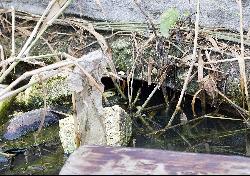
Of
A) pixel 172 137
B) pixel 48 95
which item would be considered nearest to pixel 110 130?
pixel 172 137

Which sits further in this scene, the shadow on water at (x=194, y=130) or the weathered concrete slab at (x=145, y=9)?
the weathered concrete slab at (x=145, y=9)

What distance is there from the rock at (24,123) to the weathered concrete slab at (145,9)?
0.88 meters

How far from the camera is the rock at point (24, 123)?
2889mm

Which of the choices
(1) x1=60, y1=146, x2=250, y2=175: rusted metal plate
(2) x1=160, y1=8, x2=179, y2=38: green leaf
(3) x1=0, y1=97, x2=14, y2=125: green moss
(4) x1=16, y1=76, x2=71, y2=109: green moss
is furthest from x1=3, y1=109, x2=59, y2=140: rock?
(1) x1=60, y1=146, x2=250, y2=175: rusted metal plate

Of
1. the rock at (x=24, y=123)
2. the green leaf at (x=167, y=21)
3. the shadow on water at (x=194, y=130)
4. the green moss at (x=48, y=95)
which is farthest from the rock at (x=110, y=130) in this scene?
the green moss at (x=48, y=95)

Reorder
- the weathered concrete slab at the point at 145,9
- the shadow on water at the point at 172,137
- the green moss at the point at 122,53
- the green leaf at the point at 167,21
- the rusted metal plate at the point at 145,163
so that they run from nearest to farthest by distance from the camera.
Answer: the rusted metal plate at the point at 145,163 < the shadow on water at the point at 172,137 < the green leaf at the point at 167,21 < the weathered concrete slab at the point at 145,9 < the green moss at the point at 122,53

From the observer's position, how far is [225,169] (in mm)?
1307

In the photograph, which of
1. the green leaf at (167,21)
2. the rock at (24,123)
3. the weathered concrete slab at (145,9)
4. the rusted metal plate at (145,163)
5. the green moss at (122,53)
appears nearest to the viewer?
the rusted metal plate at (145,163)

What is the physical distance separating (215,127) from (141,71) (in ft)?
2.17

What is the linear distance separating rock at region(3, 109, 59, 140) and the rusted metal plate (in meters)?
1.54

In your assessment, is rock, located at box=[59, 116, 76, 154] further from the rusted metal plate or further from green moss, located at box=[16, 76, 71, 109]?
the rusted metal plate

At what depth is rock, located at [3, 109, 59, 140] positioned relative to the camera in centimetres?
289

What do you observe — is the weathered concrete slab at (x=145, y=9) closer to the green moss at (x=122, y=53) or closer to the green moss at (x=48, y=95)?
the green moss at (x=122, y=53)

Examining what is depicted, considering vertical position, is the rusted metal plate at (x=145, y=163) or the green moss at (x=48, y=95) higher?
the green moss at (x=48, y=95)
